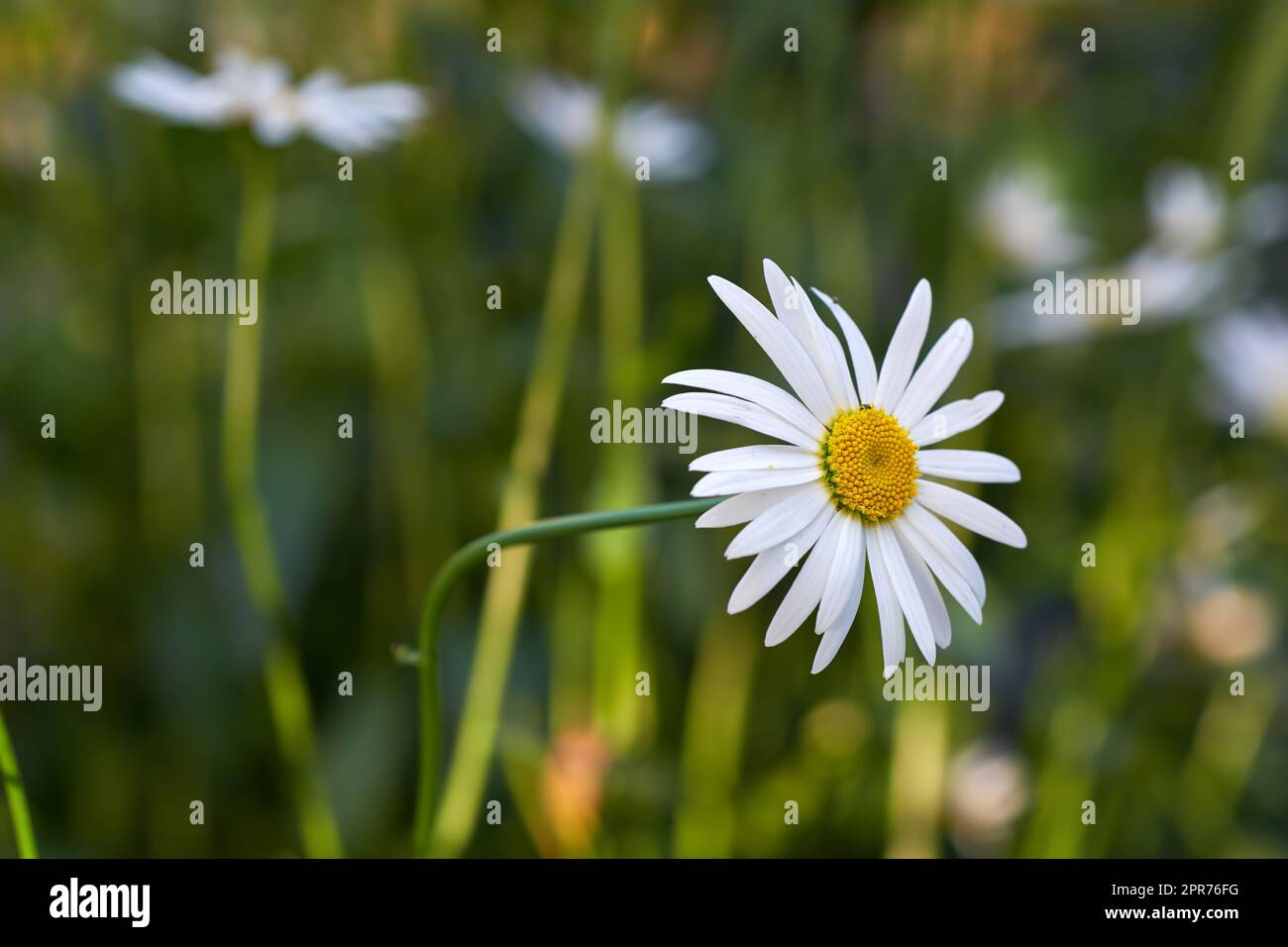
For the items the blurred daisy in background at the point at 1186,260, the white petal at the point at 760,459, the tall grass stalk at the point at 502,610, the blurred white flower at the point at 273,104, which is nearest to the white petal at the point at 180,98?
the blurred white flower at the point at 273,104

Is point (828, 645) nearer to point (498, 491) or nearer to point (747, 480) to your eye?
point (747, 480)

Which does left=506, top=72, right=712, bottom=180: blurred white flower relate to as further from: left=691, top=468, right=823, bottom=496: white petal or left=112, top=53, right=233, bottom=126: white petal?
left=691, top=468, right=823, bottom=496: white petal

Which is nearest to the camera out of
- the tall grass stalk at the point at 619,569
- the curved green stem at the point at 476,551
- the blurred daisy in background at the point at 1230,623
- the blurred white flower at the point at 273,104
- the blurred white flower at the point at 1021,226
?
the curved green stem at the point at 476,551

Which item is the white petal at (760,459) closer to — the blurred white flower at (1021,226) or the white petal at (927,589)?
the white petal at (927,589)

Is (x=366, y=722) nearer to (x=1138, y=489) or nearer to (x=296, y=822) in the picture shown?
(x=296, y=822)

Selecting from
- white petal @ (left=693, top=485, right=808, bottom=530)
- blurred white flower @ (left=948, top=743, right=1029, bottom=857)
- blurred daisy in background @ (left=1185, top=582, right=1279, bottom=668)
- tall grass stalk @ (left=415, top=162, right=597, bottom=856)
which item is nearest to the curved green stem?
white petal @ (left=693, top=485, right=808, bottom=530)

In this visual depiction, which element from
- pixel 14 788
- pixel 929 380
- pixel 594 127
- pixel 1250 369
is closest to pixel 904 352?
pixel 929 380
